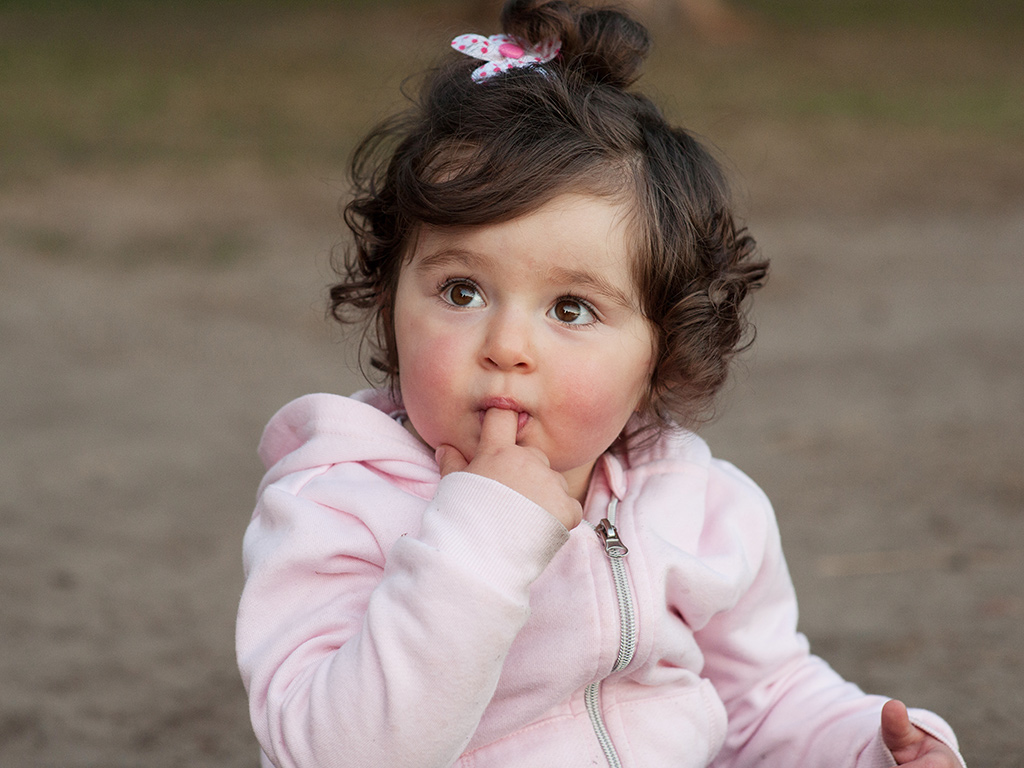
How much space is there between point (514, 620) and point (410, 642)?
0.11 meters

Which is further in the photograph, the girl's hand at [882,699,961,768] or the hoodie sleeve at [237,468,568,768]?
the girl's hand at [882,699,961,768]

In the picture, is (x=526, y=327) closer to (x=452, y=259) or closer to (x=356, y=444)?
(x=452, y=259)

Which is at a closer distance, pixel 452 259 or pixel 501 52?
pixel 452 259

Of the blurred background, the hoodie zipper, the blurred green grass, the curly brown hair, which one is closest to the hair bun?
the curly brown hair

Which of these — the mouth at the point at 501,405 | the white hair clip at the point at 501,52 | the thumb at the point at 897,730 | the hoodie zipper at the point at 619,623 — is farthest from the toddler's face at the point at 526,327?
the thumb at the point at 897,730

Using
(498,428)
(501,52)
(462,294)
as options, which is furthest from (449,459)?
(501,52)

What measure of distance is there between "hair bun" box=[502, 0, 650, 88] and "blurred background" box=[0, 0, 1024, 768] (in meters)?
0.31

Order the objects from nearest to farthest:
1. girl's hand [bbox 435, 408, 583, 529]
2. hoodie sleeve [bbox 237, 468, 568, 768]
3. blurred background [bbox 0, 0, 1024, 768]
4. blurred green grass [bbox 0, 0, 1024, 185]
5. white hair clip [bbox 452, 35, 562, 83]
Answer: hoodie sleeve [bbox 237, 468, 568, 768], girl's hand [bbox 435, 408, 583, 529], white hair clip [bbox 452, 35, 562, 83], blurred background [bbox 0, 0, 1024, 768], blurred green grass [bbox 0, 0, 1024, 185]

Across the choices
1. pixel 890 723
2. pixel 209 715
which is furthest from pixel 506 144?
pixel 209 715

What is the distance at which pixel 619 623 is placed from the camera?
61.1 inches

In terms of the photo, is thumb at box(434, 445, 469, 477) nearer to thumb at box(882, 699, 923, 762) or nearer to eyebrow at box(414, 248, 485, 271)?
eyebrow at box(414, 248, 485, 271)

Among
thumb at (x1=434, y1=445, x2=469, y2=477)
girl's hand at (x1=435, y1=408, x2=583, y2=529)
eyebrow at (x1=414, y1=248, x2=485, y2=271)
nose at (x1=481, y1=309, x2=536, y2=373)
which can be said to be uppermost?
eyebrow at (x1=414, y1=248, x2=485, y2=271)

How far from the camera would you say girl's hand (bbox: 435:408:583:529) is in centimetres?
141

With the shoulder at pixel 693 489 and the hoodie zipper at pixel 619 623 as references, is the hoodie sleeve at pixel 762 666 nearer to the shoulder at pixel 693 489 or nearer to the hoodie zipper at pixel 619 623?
the shoulder at pixel 693 489
